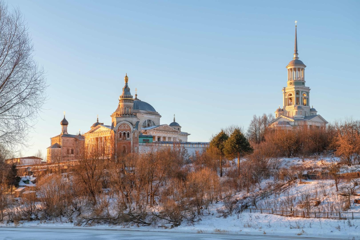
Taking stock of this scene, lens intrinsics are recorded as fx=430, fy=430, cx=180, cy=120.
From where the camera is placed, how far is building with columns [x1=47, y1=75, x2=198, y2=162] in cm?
5125

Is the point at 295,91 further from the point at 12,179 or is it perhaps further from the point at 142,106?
the point at 12,179

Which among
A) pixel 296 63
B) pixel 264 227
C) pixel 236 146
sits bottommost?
pixel 264 227

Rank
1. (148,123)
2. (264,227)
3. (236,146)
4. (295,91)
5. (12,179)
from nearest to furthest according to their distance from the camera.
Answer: (264,227)
(236,146)
(12,179)
(148,123)
(295,91)

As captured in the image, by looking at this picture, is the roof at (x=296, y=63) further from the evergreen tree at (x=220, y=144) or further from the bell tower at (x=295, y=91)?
the evergreen tree at (x=220, y=144)

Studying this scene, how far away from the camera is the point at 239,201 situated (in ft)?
84.3

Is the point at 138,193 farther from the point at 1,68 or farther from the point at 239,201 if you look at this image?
the point at 1,68

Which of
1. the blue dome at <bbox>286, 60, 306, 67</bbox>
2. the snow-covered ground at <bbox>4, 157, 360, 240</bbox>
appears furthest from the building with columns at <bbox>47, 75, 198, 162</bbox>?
the snow-covered ground at <bbox>4, 157, 360, 240</bbox>

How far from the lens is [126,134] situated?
52281 mm

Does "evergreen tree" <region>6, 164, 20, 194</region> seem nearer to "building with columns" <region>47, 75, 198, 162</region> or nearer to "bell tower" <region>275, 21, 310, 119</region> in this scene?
"building with columns" <region>47, 75, 198, 162</region>

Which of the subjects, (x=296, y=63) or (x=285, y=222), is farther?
(x=296, y=63)

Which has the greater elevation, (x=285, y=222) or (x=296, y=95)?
(x=296, y=95)

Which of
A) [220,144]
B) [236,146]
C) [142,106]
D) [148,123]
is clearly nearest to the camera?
[236,146]

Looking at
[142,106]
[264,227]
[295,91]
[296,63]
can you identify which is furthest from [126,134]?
[264,227]

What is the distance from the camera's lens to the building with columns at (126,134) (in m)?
51.2
